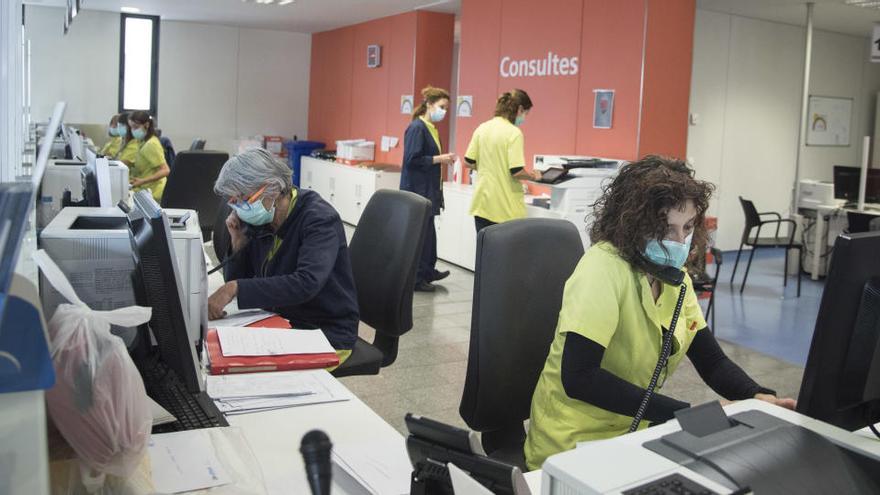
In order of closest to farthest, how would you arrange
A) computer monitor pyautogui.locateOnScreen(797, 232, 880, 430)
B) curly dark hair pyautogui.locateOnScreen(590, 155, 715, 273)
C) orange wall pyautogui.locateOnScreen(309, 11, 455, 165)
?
1. computer monitor pyautogui.locateOnScreen(797, 232, 880, 430)
2. curly dark hair pyautogui.locateOnScreen(590, 155, 715, 273)
3. orange wall pyautogui.locateOnScreen(309, 11, 455, 165)

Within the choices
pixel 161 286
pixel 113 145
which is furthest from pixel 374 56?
pixel 161 286

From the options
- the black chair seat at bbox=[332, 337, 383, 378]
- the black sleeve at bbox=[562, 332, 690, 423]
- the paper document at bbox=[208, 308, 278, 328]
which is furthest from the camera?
the black chair seat at bbox=[332, 337, 383, 378]

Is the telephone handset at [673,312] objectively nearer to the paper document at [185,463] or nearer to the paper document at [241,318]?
the paper document at [185,463]

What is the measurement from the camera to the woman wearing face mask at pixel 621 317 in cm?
183

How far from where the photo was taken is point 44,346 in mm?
798

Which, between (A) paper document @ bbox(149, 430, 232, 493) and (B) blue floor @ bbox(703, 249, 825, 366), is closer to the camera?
(A) paper document @ bbox(149, 430, 232, 493)

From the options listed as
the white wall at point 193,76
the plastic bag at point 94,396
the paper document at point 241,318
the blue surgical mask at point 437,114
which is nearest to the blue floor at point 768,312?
the blue surgical mask at point 437,114

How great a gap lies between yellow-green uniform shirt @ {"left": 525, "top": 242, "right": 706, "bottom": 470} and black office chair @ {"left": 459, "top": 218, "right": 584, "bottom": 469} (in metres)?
0.14

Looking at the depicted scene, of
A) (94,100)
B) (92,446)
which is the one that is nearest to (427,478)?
(92,446)

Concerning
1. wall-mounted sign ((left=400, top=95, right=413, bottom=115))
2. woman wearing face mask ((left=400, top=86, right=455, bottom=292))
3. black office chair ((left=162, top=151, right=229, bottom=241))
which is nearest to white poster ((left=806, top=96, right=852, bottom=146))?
wall-mounted sign ((left=400, top=95, right=413, bottom=115))

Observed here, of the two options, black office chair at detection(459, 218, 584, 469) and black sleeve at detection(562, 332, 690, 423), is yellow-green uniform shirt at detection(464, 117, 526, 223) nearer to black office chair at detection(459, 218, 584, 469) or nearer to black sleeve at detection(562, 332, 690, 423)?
black office chair at detection(459, 218, 584, 469)

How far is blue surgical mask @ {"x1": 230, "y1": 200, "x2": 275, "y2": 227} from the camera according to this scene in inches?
104

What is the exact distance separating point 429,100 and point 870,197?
4.35 m

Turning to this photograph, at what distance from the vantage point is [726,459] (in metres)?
1.08
